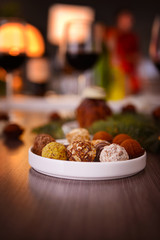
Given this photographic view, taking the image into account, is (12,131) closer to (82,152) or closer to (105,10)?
(82,152)

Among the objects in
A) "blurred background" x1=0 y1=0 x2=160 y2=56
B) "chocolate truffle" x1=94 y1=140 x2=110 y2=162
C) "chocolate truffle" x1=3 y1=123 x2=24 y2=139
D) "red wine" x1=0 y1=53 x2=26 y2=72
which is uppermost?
"chocolate truffle" x1=94 y1=140 x2=110 y2=162

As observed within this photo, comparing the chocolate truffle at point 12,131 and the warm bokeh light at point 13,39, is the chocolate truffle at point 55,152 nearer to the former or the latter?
the chocolate truffle at point 12,131

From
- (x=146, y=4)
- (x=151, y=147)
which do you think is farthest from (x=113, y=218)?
(x=146, y=4)

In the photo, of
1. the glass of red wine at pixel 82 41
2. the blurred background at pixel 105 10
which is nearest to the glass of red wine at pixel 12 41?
the glass of red wine at pixel 82 41

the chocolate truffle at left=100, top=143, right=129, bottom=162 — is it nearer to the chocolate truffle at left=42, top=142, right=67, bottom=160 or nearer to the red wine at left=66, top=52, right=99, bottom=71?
the chocolate truffle at left=42, top=142, right=67, bottom=160

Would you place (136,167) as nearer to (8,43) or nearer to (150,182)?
(150,182)

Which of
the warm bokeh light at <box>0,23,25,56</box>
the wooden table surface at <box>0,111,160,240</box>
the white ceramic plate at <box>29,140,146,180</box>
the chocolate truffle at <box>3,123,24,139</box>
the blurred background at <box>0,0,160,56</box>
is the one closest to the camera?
the wooden table surface at <box>0,111,160,240</box>

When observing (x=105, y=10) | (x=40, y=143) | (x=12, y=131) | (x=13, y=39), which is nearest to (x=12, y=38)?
(x=13, y=39)

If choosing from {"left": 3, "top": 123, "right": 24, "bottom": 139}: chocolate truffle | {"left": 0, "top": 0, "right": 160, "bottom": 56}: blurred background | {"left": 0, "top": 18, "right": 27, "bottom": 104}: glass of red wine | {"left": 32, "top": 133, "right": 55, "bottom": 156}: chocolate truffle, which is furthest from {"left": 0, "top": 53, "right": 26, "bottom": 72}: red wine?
{"left": 0, "top": 0, "right": 160, "bottom": 56}: blurred background
